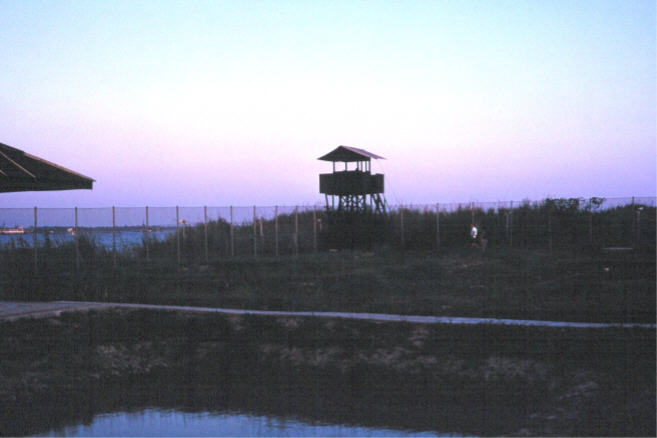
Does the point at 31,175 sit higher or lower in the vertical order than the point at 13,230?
higher

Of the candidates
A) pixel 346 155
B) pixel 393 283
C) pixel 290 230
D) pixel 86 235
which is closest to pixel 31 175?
pixel 393 283

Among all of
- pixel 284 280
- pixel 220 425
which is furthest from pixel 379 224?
pixel 220 425

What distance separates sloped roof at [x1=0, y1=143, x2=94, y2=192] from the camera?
42.8ft

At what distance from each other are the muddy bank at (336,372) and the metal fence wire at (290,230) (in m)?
12.1

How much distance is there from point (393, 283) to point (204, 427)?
40.5 ft

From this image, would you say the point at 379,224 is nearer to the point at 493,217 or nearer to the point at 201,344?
the point at 493,217

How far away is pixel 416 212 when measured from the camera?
35312mm

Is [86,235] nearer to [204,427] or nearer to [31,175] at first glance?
[31,175]

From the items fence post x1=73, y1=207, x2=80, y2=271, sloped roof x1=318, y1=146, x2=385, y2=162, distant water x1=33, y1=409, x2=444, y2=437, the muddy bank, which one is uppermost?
sloped roof x1=318, y1=146, x2=385, y2=162

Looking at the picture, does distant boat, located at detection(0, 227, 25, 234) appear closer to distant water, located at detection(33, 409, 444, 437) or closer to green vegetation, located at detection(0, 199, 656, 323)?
green vegetation, located at detection(0, 199, 656, 323)

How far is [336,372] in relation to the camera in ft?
37.3

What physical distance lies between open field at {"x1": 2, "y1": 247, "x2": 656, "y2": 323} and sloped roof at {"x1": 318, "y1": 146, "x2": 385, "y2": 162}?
30.4 ft

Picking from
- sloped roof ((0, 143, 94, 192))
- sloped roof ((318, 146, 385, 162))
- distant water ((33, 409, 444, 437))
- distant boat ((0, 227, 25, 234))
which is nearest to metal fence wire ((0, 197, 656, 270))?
distant boat ((0, 227, 25, 234))

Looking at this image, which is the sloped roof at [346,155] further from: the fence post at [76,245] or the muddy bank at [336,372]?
the muddy bank at [336,372]
